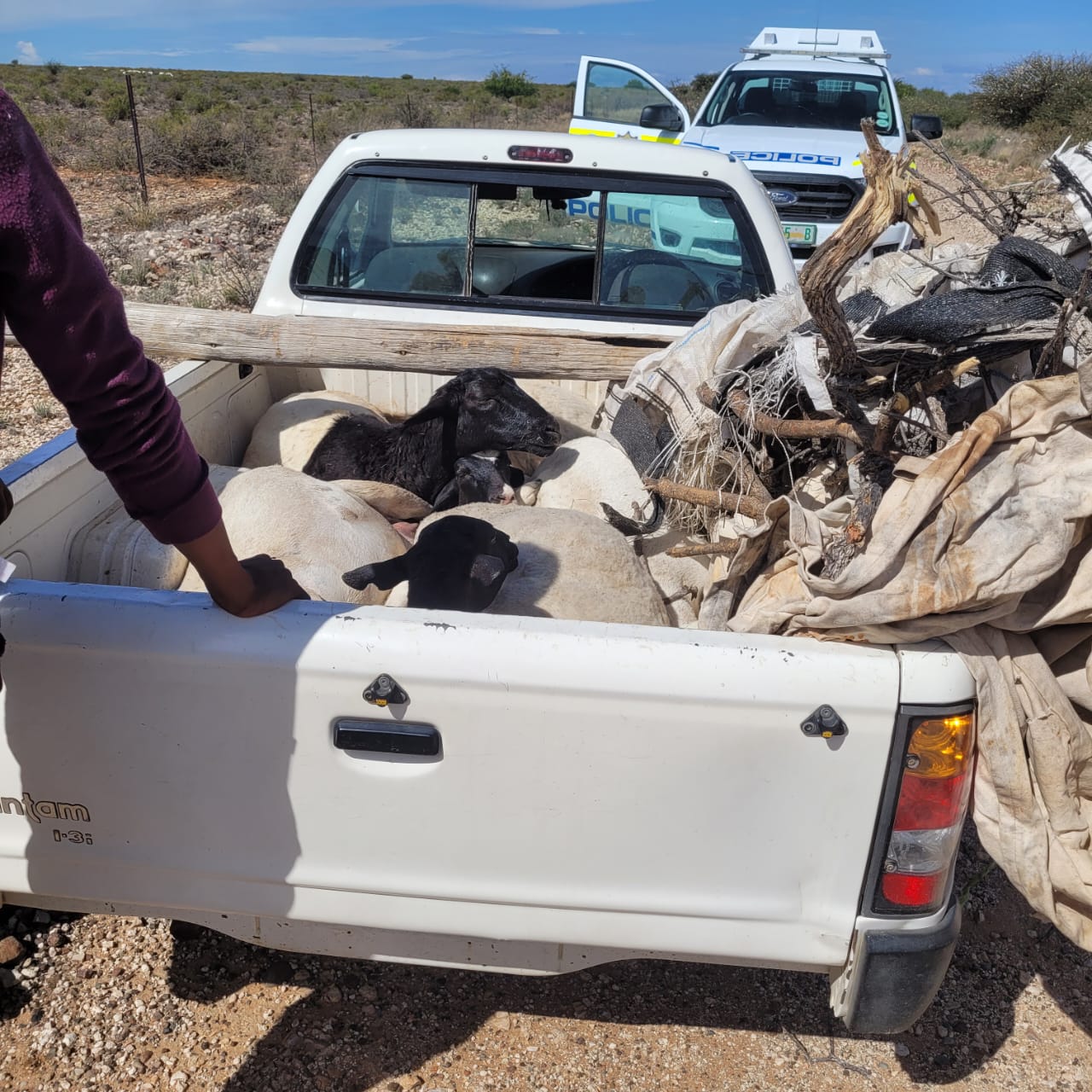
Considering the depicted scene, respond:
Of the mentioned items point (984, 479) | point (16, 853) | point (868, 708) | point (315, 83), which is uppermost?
point (984, 479)

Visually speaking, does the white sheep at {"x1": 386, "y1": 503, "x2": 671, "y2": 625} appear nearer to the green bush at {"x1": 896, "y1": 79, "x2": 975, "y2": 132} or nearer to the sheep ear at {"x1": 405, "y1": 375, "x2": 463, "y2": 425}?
the sheep ear at {"x1": 405, "y1": 375, "x2": 463, "y2": 425}

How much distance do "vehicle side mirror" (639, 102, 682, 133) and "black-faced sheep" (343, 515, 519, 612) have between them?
9.57 meters

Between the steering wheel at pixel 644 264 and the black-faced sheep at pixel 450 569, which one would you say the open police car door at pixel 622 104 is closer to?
the steering wheel at pixel 644 264

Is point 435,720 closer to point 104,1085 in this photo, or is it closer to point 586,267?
point 104,1085

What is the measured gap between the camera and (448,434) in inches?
185

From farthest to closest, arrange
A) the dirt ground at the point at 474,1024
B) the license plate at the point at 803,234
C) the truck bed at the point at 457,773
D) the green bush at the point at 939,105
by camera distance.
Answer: the green bush at the point at 939,105 → the license plate at the point at 803,234 → the dirt ground at the point at 474,1024 → the truck bed at the point at 457,773

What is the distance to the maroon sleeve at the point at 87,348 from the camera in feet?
5.16

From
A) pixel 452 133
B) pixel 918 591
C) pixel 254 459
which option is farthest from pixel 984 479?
pixel 452 133

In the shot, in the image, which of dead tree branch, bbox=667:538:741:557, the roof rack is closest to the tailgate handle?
dead tree branch, bbox=667:538:741:557

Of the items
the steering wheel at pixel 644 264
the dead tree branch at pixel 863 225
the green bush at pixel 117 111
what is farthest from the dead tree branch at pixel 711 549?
the green bush at pixel 117 111

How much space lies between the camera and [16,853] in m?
2.41

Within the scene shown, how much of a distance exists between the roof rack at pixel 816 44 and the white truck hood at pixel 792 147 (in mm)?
2431

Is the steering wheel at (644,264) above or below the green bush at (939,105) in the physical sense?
above

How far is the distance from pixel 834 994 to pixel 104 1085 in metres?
1.90
